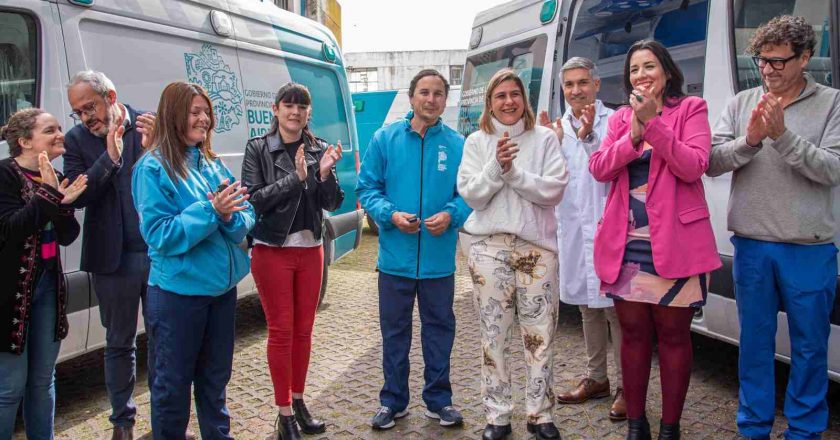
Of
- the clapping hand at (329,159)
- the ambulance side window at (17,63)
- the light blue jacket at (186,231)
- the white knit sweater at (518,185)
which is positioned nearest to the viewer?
the light blue jacket at (186,231)

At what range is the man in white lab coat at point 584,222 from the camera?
11.4ft

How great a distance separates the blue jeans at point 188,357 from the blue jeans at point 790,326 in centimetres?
228

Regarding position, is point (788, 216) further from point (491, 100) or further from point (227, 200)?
point (227, 200)

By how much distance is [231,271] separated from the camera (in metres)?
2.71

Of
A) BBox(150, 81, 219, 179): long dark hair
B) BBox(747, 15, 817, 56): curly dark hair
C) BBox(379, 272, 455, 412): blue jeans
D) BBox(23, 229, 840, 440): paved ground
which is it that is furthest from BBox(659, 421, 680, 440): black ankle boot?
BBox(150, 81, 219, 179): long dark hair

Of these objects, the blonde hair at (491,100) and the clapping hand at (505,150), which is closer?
the clapping hand at (505,150)

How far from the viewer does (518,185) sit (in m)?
2.99

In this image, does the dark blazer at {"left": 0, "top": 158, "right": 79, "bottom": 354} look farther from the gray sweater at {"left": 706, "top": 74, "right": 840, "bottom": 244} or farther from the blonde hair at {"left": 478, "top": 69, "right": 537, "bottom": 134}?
the gray sweater at {"left": 706, "top": 74, "right": 840, "bottom": 244}

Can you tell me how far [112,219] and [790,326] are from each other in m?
3.12

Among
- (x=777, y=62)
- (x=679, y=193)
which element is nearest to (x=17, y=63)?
(x=679, y=193)

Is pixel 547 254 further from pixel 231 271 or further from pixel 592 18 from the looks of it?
pixel 592 18

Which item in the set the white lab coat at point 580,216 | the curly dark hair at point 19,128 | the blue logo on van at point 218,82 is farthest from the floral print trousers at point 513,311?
the blue logo on van at point 218,82

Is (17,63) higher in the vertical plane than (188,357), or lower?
higher

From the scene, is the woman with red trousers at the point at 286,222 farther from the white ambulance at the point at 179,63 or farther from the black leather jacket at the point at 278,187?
the white ambulance at the point at 179,63
